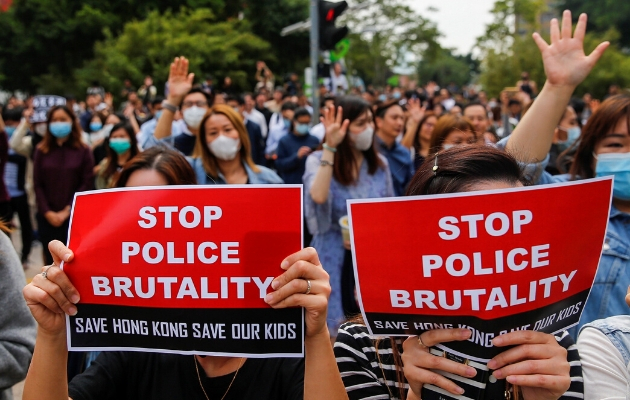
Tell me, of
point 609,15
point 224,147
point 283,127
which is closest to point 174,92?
point 224,147

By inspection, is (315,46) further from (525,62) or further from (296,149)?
(525,62)

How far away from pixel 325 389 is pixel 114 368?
72 centimetres

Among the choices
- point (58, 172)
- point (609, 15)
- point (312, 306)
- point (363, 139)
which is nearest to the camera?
point (312, 306)

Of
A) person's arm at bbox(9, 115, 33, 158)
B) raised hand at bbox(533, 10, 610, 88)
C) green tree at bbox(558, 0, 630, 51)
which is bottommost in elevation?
raised hand at bbox(533, 10, 610, 88)

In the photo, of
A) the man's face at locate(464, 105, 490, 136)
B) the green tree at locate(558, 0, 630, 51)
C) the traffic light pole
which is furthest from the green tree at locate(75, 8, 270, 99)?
the green tree at locate(558, 0, 630, 51)

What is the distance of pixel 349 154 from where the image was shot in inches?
183

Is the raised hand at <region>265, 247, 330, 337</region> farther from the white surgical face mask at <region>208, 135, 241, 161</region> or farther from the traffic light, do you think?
the traffic light

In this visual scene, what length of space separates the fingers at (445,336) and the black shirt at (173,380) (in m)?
0.51

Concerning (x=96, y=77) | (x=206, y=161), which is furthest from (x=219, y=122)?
(x=96, y=77)

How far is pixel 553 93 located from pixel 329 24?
259 inches

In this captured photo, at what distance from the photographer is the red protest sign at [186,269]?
1595mm

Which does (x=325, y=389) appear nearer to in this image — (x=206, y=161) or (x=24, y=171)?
(x=206, y=161)

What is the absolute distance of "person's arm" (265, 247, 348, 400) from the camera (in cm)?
152

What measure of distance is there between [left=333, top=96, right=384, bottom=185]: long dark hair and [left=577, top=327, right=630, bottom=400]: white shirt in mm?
2955
